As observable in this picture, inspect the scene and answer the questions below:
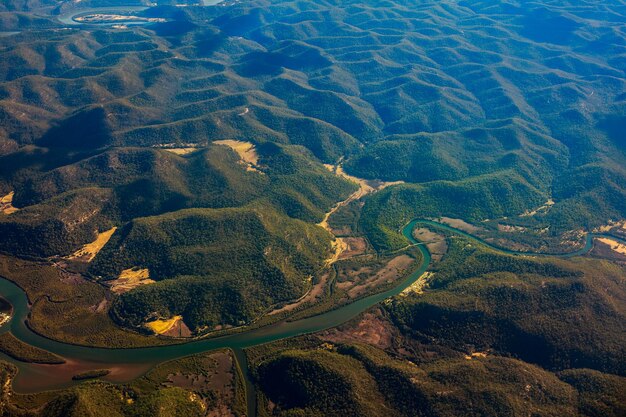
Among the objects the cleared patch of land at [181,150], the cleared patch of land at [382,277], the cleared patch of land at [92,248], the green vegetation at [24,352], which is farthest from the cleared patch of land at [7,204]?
the cleared patch of land at [382,277]

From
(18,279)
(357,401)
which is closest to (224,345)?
(357,401)

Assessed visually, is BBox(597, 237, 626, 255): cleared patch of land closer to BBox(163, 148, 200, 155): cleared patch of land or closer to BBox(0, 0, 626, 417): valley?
BBox(0, 0, 626, 417): valley

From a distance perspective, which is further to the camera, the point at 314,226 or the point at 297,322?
the point at 314,226

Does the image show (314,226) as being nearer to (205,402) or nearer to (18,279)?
(205,402)

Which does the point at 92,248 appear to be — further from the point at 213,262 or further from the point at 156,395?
the point at 156,395

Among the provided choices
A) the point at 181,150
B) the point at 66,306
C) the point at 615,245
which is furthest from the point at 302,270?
the point at 615,245

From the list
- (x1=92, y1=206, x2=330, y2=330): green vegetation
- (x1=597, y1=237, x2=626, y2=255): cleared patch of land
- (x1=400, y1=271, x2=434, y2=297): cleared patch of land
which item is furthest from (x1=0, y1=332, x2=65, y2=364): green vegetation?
(x1=597, y1=237, x2=626, y2=255): cleared patch of land

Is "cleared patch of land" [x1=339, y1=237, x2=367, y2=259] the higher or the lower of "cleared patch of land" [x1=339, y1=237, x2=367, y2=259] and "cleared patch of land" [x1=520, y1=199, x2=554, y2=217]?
the lower
